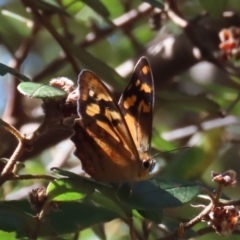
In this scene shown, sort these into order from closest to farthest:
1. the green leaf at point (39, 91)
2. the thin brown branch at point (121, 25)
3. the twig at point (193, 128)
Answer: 1. the green leaf at point (39, 91)
2. the thin brown branch at point (121, 25)
3. the twig at point (193, 128)

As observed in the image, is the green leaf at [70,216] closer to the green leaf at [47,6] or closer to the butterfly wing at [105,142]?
the butterfly wing at [105,142]

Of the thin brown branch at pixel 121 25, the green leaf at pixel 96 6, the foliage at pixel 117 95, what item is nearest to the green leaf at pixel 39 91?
the foliage at pixel 117 95

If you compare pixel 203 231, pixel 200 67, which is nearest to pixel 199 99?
pixel 200 67

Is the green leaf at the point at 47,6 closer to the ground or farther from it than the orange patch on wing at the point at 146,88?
farther from it

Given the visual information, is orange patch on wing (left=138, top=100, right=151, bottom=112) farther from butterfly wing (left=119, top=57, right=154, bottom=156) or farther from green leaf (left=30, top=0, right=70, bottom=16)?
green leaf (left=30, top=0, right=70, bottom=16)

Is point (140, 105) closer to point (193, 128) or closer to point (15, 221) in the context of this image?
point (15, 221)

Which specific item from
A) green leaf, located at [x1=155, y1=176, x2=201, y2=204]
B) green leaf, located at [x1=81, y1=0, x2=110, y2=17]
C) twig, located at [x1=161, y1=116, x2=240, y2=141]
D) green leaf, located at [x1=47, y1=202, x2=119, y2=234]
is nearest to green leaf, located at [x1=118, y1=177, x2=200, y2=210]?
green leaf, located at [x1=155, y1=176, x2=201, y2=204]

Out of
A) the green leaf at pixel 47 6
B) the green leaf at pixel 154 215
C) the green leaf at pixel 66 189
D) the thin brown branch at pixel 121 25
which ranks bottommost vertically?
the thin brown branch at pixel 121 25

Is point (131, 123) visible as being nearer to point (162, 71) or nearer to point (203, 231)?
point (203, 231)
